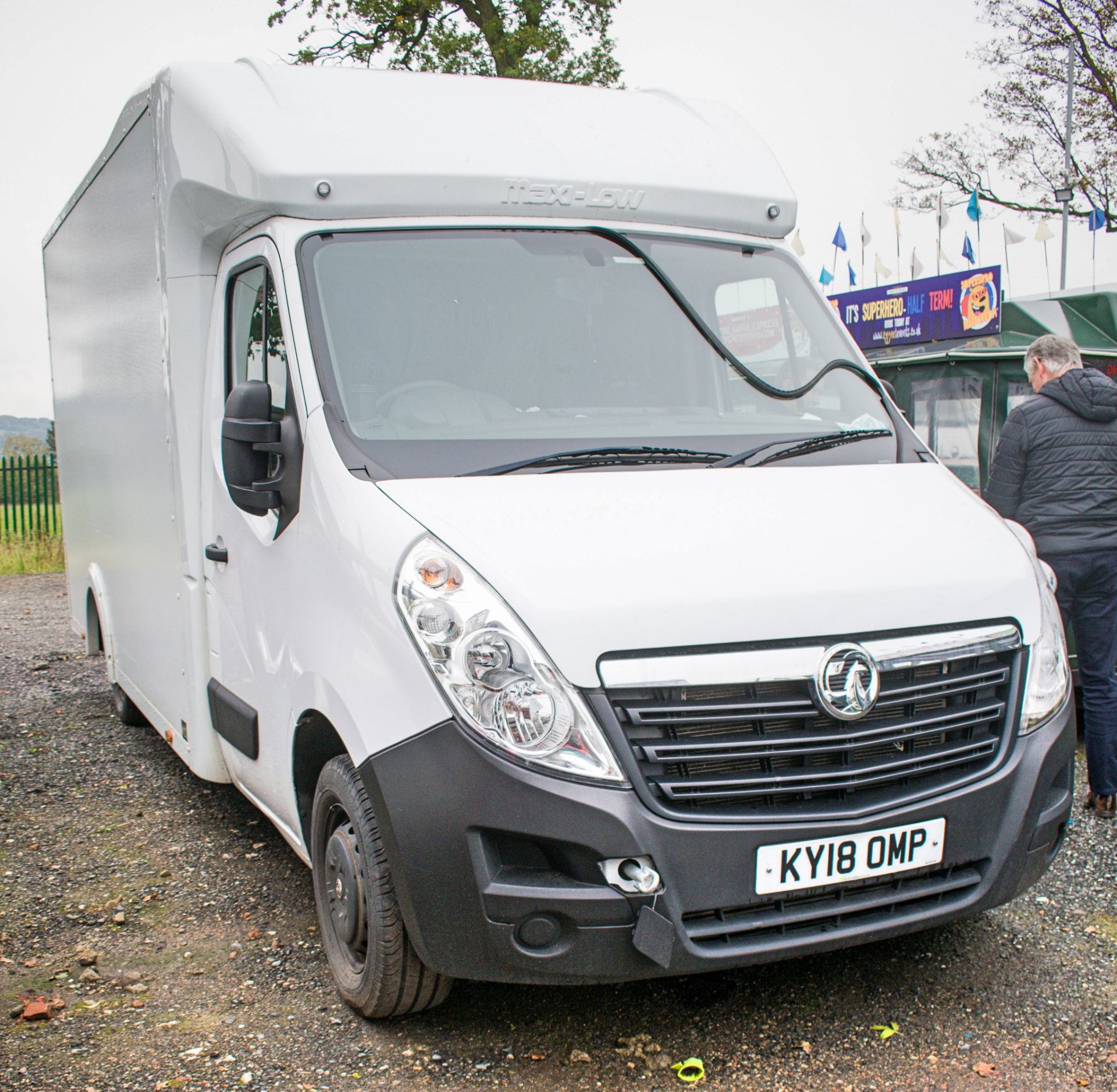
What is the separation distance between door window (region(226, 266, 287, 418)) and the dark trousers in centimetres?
329

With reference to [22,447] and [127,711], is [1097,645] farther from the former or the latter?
[22,447]

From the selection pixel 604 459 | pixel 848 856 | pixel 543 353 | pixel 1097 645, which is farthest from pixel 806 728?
pixel 1097 645

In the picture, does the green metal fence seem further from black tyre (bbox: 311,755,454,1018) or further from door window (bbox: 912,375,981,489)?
black tyre (bbox: 311,755,454,1018)

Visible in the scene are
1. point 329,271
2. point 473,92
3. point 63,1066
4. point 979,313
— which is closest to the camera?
point 63,1066

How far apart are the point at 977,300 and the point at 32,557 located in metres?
14.7

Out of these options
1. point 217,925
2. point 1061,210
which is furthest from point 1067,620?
point 1061,210

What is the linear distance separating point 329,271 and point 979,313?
15.5 metres

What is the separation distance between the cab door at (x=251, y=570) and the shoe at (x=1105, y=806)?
3.42 m

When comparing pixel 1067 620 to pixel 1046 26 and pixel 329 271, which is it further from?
pixel 1046 26

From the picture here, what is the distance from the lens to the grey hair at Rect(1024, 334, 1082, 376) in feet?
17.2

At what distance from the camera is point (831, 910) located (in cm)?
294

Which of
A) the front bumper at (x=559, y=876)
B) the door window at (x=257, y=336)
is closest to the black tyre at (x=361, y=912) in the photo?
the front bumper at (x=559, y=876)

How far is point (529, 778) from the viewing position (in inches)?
106

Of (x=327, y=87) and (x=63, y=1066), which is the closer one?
(x=63, y=1066)
